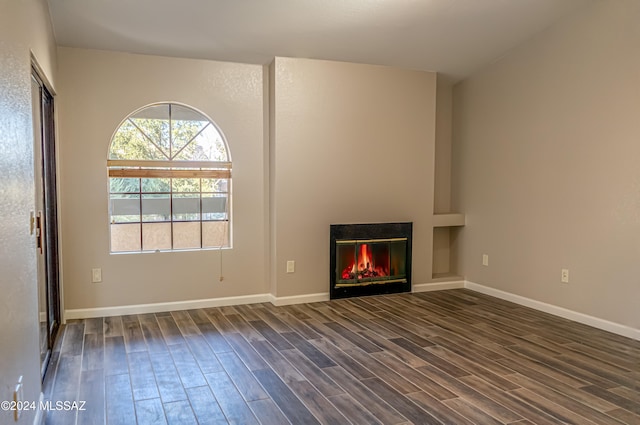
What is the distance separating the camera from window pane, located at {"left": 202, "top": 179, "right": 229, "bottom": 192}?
466 centimetres

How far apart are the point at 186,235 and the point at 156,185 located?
1.81 feet

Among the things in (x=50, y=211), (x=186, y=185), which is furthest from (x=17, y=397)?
(x=186, y=185)

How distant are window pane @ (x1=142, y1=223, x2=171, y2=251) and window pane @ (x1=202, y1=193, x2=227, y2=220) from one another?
37 centimetres

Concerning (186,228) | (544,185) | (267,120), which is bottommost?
(186,228)

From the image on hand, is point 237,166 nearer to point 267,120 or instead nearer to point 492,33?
point 267,120

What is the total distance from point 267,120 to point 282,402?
9.57ft

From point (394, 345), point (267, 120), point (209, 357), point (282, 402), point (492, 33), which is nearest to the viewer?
point (282, 402)

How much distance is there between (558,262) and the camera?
441cm

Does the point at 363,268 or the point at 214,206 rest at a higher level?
the point at 214,206

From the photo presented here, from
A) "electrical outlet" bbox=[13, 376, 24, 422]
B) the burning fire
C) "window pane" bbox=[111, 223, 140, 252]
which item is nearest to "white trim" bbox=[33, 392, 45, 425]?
"electrical outlet" bbox=[13, 376, 24, 422]

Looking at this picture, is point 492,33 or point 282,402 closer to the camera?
point 282,402

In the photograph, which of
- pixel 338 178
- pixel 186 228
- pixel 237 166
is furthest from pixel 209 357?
pixel 338 178

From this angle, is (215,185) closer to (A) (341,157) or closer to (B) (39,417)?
(A) (341,157)

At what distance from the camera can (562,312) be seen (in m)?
4.35
